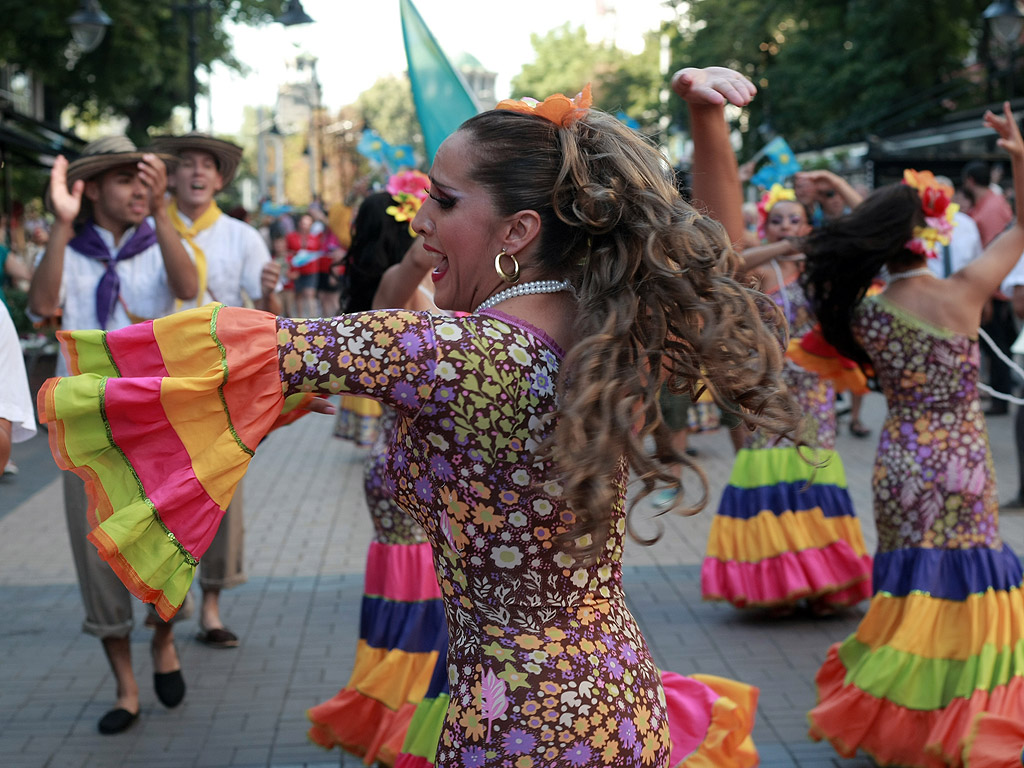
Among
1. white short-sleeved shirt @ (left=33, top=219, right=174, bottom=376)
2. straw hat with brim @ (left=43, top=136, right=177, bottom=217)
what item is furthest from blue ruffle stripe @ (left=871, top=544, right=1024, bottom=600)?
straw hat with brim @ (left=43, top=136, right=177, bottom=217)

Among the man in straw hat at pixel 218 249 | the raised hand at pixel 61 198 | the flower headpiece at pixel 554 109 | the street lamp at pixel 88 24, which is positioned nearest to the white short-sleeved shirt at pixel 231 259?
the man in straw hat at pixel 218 249

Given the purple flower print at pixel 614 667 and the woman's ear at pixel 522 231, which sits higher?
the woman's ear at pixel 522 231

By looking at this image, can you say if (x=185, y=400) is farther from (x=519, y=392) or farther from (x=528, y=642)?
(x=528, y=642)

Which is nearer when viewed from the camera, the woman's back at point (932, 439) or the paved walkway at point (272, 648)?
the woman's back at point (932, 439)

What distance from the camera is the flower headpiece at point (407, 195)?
4.39 meters

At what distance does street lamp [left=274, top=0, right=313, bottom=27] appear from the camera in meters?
16.7

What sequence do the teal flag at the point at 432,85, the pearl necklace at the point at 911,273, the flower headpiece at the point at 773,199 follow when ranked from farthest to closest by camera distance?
the flower headpiece at the point at 773,199 < the pearl necklace at the point at 911,273 < the teal flag at the point at 432,85

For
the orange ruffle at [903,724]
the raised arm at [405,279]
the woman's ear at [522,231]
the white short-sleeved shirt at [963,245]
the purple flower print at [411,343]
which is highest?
the woman's ear at [522,231]

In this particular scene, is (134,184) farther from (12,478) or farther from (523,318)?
(12,478)

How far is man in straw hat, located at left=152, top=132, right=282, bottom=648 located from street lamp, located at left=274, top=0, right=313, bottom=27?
39.7 feet

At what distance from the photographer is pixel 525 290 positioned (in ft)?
6.46

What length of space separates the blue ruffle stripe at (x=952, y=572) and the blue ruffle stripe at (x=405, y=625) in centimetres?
162

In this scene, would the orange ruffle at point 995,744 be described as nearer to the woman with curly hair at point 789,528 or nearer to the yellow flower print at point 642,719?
the yellow flower print at point 642,719

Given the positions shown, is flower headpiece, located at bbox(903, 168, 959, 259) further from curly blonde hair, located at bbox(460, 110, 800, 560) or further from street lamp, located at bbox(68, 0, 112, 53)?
street lamp, located at bbox(68, 0, 112, 53)
